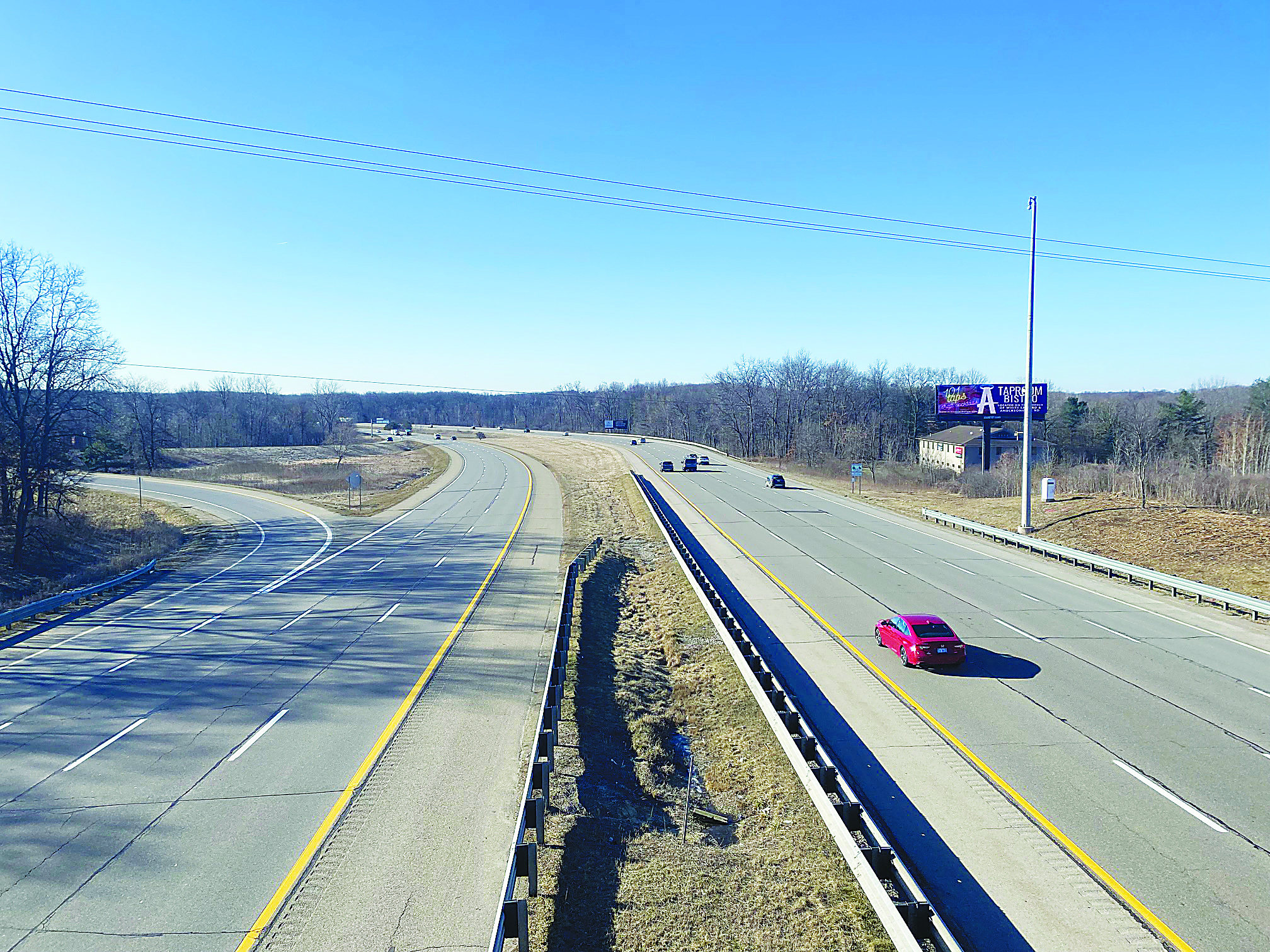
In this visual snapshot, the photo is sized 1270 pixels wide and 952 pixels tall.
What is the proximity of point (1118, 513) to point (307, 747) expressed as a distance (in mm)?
35593

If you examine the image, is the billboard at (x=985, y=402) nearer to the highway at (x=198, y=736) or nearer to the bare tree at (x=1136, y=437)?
the bare tree at (x=1136, y=437)

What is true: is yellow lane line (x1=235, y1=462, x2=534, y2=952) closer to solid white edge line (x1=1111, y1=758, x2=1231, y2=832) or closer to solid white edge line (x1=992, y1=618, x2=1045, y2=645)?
solid white edge line (x1=1111, y1=758, x2=1231, y2=832)

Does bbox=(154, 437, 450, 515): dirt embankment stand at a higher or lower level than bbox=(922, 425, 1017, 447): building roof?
lower

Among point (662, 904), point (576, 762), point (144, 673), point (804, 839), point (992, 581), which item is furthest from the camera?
point (992, 581)

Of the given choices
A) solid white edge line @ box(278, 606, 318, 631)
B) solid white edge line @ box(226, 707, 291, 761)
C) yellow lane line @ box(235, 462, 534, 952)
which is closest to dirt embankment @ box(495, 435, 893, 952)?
yellow lane line @ box(235, 462, 534, 952)

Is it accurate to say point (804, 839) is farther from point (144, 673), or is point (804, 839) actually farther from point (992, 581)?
point (992, 581)

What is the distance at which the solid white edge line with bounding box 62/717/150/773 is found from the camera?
1202 centimetres

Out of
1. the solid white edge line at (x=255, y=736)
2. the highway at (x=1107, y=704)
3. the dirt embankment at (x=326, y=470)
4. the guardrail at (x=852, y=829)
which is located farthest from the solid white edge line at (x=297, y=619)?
the dirt embankment at (x=326, y=470)

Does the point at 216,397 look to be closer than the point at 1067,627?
No

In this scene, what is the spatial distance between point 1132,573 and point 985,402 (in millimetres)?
36213

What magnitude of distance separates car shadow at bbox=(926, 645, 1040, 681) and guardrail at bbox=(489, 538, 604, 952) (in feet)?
29.4

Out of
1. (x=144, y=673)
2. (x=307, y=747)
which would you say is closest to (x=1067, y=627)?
(x=307, y=747)

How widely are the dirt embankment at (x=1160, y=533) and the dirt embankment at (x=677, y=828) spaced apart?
65.1 ft

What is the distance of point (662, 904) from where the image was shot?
8195 mm
